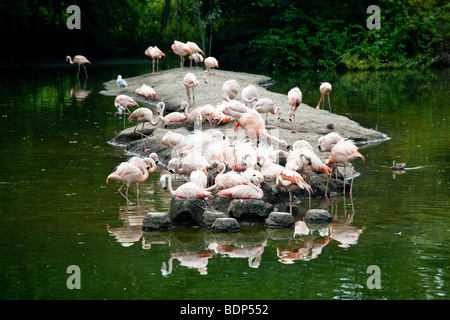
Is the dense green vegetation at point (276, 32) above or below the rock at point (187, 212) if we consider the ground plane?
above

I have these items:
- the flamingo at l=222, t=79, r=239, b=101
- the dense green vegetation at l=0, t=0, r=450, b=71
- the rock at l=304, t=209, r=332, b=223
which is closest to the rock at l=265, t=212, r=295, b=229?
the rock at l=304, t=209, r=332, b=223

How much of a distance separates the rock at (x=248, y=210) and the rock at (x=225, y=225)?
273 millimetres

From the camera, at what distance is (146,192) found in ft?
28.1

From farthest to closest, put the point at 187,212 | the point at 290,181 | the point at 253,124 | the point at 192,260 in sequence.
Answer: the point at 253,124 < the point at 290,181 < the point at 187,212 < the point at 192,260

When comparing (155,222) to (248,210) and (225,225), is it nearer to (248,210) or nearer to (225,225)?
(225,225)

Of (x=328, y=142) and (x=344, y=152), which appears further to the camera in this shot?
(x=328, y=142)

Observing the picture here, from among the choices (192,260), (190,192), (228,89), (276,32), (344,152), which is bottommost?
(192,260)

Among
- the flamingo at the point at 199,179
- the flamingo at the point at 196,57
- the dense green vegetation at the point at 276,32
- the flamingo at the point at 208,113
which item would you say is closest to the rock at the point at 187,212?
the flamingo at the point at 199,179

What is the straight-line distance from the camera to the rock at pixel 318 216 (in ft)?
23.7

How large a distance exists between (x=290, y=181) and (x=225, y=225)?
1197 millimetres

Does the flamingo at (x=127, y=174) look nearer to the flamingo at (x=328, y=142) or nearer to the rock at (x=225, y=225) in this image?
the rock at (x=225, y=225)

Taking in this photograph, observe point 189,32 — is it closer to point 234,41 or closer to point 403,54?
point 234,41

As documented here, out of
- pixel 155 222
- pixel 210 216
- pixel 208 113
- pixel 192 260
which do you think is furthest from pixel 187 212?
pixel 208 113

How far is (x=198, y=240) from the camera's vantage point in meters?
6.61
